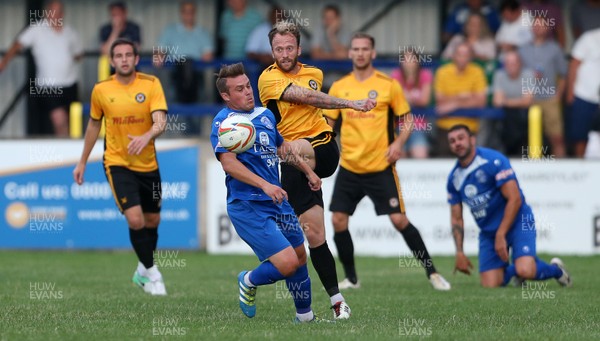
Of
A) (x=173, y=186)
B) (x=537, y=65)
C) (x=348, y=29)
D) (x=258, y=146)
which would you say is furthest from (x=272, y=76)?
(x=348, y=29)

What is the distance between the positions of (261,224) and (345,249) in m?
4.01

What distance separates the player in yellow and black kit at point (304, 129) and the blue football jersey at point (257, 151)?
16.5 inches

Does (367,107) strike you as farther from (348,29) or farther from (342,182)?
(348,29)

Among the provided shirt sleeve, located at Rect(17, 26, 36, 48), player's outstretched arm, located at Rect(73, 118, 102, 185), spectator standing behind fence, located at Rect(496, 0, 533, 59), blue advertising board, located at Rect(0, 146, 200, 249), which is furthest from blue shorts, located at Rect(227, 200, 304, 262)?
shirt sleeve, located at Rect(17, 26, 36, 48)

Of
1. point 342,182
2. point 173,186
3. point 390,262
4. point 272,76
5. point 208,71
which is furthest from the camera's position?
point 208,71

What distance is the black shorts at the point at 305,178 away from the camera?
10.6m

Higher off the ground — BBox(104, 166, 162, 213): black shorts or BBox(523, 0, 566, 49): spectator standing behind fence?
BBox(523, 0, 566, 49): spectator standing behind fence

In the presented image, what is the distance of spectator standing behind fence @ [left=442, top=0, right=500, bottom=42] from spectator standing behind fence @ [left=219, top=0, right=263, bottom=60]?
3.21 metres

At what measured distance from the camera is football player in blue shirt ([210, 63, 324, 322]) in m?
9.67

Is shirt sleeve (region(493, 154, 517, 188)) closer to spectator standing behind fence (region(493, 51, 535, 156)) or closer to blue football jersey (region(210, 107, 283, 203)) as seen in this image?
blue football jersey (region(210, 107, 283, 203))

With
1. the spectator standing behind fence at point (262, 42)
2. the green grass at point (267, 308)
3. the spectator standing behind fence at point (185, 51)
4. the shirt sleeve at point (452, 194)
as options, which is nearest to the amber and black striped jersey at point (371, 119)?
the shirt sleeve at point (452, 194)

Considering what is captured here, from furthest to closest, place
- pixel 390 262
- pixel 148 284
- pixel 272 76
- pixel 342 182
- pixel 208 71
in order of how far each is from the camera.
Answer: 1. pixel 208 71
2. pixel 390 262
3. pixel 342 182
4. pixel 148 284
5. pixel 272 76

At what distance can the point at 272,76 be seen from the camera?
10.6m

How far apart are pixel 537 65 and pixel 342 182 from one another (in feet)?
22.5
